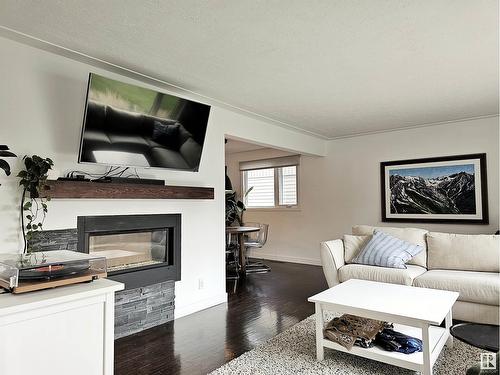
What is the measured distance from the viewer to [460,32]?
7.47 ft

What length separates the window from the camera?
254 inches

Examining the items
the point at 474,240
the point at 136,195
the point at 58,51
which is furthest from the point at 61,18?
the point at 474,240

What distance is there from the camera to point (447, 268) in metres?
3.50

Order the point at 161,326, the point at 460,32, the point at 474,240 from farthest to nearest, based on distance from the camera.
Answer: the point at 474,240
the point at 161,326
the point at 460,32

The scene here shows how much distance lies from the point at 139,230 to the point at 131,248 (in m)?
0.19

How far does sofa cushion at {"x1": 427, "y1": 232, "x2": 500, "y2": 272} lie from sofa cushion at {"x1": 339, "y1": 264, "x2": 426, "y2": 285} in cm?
22

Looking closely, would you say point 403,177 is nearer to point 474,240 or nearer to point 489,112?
point 489,112

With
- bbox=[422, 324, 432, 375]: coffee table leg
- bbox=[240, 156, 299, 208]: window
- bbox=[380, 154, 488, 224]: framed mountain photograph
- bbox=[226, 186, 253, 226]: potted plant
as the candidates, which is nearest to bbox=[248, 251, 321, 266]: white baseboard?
bbox=[226, 186, 253, 226]: potted plant

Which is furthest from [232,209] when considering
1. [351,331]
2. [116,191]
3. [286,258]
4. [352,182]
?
[351,331]

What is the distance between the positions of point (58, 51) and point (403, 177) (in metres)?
4.61

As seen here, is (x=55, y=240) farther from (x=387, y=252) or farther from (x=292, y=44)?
(x=387, y=252)

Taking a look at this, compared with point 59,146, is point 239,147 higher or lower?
higher

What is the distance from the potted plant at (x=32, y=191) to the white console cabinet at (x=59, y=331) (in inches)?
39.8

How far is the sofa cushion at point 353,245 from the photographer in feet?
12.9
